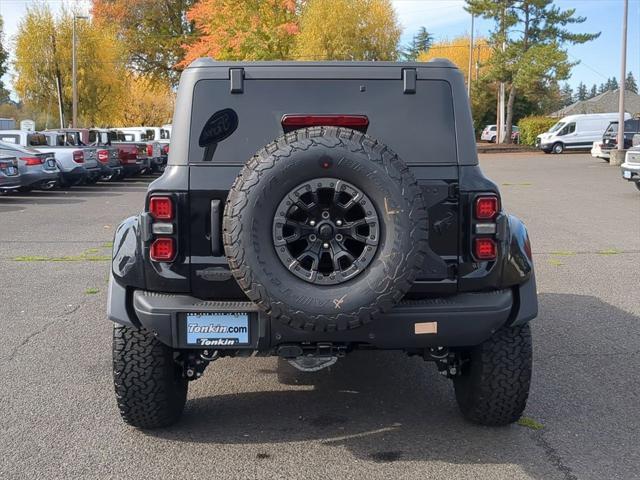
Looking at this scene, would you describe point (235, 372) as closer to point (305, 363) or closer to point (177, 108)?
point (305, 363)

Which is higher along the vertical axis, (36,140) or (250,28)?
(250,28)

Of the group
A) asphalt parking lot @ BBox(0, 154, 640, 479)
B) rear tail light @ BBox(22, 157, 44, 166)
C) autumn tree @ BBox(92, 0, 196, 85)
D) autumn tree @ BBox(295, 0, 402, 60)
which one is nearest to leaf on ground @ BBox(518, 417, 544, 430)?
asphalt parking lot @ BBox(0, 154, 640, 479)

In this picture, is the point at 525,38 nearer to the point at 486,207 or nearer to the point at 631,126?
the point at 631,126

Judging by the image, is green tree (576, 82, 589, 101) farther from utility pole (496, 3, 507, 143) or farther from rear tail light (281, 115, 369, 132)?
rear tail light (281, 115, 369, 132)

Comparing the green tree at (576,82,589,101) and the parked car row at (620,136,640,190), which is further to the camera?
the green tree at (576,82,589,101)

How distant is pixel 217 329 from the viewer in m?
3.69

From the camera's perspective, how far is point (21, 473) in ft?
12.0

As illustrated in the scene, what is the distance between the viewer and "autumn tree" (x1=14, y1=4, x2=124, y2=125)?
4384 cm

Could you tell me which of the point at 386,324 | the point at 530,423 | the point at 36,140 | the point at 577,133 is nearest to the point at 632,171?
the point at 530,423

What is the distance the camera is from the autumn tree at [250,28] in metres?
33.5

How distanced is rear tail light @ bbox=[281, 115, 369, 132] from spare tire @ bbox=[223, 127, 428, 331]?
1.20 feet

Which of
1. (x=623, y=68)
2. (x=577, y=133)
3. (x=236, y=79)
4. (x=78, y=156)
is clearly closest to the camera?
(x=236, y=79)

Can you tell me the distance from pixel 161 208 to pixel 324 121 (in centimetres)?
93

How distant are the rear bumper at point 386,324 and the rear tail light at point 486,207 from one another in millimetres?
413
